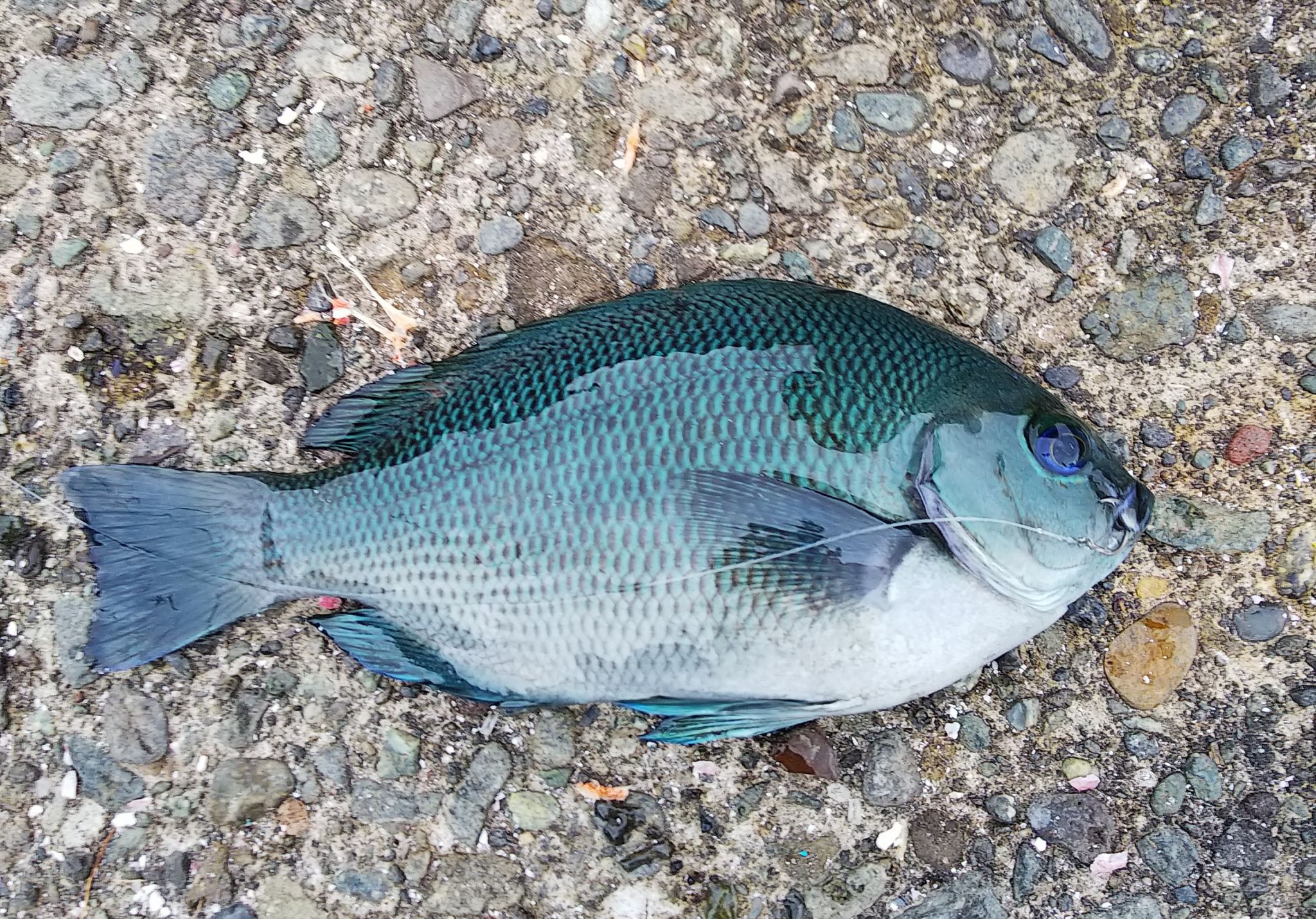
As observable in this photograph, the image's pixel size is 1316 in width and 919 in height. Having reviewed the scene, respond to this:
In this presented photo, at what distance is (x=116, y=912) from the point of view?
2.36 m

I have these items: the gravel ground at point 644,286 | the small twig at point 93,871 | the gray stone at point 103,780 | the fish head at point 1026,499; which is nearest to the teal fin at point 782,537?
the fish head at point 1026,499

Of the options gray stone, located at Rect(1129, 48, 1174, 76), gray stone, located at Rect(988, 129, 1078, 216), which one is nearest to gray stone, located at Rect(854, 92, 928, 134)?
gray stone, located at Rect(988, 129, 1078, 216)

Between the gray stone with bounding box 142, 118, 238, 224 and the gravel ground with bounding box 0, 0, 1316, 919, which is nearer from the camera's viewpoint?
the gravel ground with bounding box 0, 0, 1316, 919

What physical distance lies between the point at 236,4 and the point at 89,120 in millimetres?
519

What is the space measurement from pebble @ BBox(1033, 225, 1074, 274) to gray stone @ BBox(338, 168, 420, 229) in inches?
67.6

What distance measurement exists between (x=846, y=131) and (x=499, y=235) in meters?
1.00

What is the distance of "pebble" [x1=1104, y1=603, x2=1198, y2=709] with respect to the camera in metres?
2.33

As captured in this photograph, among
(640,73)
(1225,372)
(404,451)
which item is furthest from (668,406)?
(1225,372)

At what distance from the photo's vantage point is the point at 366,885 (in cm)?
236

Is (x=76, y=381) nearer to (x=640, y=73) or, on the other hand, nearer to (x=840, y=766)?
(x=640, y=73)

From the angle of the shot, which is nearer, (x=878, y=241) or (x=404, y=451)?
(x=404, y=451)

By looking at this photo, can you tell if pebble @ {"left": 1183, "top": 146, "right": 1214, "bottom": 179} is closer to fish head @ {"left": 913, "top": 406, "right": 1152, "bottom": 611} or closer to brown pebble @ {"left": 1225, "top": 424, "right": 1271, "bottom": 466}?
brown pebble @ {"left": 1225, "top": 424, "right": 1271, "bottom": 466}

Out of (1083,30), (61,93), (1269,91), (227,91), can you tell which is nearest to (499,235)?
(227,91)

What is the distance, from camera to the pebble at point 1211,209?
2414 mm
